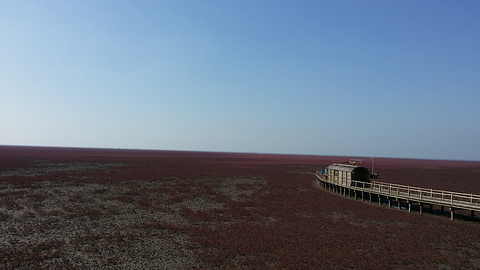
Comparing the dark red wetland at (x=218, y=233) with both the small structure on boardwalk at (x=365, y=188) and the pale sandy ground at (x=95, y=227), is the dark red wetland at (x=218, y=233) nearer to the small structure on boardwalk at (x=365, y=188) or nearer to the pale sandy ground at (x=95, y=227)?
the pale sandy ground at (x=95, y=227)

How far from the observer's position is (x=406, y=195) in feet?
95.4

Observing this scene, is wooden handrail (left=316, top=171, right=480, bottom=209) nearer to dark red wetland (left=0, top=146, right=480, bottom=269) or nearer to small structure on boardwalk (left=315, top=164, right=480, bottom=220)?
small structure on boardwalk (left=315, top=164, right=480, bottom=220)

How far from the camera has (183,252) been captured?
1734 cm

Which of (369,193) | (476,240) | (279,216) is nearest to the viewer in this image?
(476,240)

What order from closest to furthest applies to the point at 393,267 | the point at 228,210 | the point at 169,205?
the point at 393,267
the point at 228,210
the point at 169,205

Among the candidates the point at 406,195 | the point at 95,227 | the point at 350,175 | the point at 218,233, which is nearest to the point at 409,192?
the point at 406,195

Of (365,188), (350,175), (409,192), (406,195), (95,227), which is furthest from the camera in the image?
(350,175)

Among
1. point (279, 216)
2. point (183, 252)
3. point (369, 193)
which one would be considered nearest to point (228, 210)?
point (279, 216)

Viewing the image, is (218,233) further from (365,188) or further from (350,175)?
(350,175)

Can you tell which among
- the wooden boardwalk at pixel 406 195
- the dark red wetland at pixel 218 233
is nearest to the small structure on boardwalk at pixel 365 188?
the wooden boardwalk at pixel 406 195

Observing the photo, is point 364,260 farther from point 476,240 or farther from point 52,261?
point 52,261

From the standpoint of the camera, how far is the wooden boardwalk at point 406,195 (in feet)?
81.2

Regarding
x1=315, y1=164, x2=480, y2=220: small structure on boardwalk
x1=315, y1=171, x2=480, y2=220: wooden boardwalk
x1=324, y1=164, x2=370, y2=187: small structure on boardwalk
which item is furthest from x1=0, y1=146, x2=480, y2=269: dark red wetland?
x1=324, y1=164, x2=370, y2=187: small structure on boardwalk

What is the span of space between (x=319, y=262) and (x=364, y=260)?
287 centimetres
